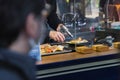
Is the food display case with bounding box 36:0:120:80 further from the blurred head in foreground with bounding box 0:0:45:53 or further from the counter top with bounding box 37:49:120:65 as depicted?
the blurred head in foreground with bounding box 0:0:45:53

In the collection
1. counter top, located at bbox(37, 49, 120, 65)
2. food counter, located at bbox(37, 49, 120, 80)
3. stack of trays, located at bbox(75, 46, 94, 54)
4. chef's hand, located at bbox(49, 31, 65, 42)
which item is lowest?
food counter, located at bbox(37, 49, 120, 80)

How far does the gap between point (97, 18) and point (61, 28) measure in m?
0.43

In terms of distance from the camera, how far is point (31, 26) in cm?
74

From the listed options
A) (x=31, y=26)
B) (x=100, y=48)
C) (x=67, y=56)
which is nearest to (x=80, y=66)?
(x=67, y=56)

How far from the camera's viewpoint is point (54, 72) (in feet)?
7.12

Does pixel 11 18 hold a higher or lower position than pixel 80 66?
higher

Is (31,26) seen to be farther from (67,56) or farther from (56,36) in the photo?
(56,36)

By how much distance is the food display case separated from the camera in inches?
87.1

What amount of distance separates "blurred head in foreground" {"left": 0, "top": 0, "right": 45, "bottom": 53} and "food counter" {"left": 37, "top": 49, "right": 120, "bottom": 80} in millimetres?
1342

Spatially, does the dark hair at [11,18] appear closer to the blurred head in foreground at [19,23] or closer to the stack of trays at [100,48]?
the blurred head in foreground at [19,23]

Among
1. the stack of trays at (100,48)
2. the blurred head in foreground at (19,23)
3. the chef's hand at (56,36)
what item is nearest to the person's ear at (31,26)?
the blurred head in foreground at (19,23)

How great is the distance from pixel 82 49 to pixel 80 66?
0.70 ft

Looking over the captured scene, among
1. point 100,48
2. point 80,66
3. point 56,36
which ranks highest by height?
point 56,36

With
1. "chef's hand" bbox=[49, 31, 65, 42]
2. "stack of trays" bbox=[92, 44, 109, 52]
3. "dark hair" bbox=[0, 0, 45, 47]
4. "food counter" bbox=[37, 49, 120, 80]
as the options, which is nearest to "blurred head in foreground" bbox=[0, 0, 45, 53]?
"dark hair" bbox=[0, 0, 45, 47]
